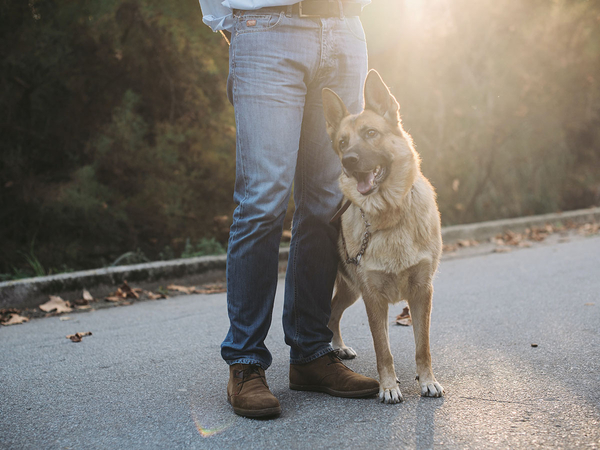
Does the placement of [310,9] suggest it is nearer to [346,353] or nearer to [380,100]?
[380,100]

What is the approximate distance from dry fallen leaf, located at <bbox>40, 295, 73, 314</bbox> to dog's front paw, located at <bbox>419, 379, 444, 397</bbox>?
3174 mm

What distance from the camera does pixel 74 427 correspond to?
85.5 inches

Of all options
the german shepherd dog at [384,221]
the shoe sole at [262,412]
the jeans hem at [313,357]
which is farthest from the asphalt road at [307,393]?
the german shepherd dog at [384,221]

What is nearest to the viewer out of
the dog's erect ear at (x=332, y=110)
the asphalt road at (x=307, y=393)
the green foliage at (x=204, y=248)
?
the asphalt road at (x=307, y=393)

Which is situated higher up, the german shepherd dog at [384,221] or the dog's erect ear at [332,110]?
the dog's erect ear at [332,110]

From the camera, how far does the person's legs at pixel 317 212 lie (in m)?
2.61

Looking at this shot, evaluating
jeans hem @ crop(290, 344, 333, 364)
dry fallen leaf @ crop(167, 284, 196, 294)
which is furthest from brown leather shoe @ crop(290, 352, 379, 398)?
dry fallen leaf @ crop(167, 284, 196, 294)

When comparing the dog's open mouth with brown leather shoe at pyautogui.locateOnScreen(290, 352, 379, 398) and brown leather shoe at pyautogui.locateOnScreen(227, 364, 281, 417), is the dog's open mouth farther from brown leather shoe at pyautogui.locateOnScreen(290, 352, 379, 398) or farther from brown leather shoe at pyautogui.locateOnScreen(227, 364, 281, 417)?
brown leather shoe at pyautogui.locateOnScreen(227, 364, 281, 417)

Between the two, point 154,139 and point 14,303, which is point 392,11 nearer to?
point 154,139

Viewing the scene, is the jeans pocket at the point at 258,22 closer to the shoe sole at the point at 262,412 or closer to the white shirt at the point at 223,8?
the white shirt at the point at 223,8

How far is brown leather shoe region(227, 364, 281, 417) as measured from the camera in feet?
7.19

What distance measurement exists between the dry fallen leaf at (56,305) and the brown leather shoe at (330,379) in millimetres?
→ 2631

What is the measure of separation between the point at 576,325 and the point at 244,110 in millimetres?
2350

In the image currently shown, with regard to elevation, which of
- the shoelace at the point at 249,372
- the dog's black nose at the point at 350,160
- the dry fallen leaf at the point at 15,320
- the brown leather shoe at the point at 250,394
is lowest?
the dry fallen leaf at the point at 15,320
